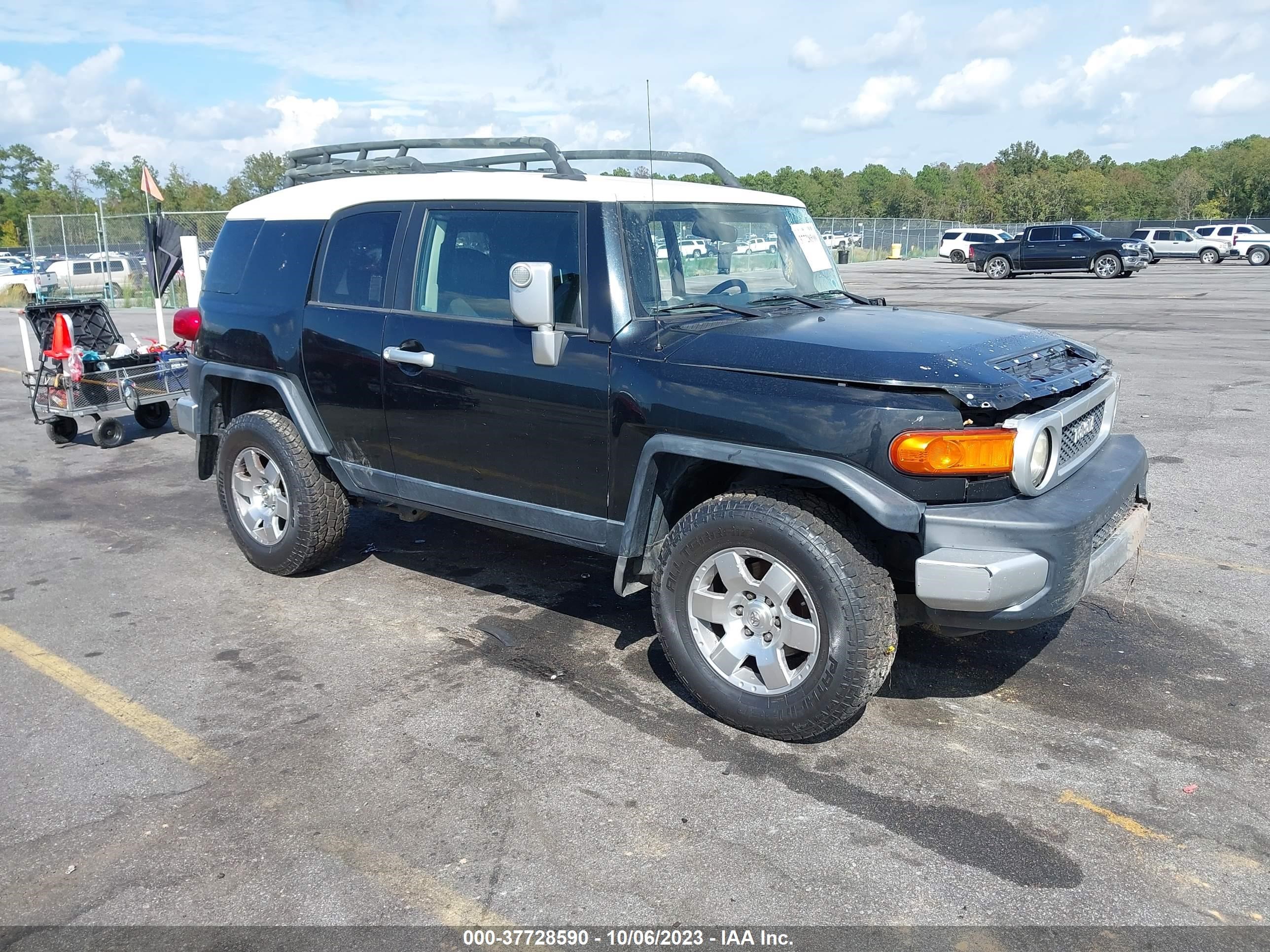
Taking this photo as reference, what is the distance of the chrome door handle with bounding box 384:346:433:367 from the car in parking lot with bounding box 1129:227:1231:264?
44488 millimetres

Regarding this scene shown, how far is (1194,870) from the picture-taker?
3.03 metres

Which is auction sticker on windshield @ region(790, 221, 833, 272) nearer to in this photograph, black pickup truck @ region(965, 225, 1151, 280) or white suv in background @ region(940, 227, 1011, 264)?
black pickup truck @ region(965, 225, 1151, 280)

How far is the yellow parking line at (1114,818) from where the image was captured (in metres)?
3.22

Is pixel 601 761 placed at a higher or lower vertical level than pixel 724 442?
lower

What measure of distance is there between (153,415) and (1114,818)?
9.48 meters

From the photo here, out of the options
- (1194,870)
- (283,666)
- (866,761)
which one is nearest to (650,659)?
(866,761)

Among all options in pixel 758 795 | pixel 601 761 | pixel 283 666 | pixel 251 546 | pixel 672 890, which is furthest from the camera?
pixel 251 546

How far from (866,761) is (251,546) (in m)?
3.67

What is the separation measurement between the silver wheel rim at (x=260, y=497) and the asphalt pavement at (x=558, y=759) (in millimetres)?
304

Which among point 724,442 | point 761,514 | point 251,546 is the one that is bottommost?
point 251,546

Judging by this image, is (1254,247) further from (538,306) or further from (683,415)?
(538,306)

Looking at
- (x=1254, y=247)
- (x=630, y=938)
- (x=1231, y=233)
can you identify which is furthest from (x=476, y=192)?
(x=1231, y=233)

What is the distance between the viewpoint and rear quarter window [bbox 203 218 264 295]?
5.62 meters

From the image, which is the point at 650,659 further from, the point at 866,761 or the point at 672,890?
the point at 672,890
